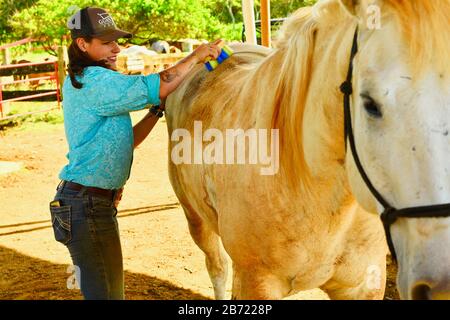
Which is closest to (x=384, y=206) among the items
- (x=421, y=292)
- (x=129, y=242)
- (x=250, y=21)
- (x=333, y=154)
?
(x=421, y=292)

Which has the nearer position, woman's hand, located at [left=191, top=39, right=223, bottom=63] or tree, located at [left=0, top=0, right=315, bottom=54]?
woman's hand, located at [left=191, top=39, right=223, bottom=63]

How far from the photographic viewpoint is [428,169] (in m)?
1.32

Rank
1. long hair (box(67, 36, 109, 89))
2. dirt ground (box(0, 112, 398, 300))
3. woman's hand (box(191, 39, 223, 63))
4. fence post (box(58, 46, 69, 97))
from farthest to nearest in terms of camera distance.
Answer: fence post (box(58, 46, 69, 97)) → dirt ground (box(0, 112, 398, 300)) → woman's hand (box(191, 39, 223, 63)) → long hair (box(67, 36, 109, 89))

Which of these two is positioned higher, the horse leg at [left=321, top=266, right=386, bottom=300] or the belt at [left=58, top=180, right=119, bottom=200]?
the belt at [left=58, top=180, right=119, bottom=200]

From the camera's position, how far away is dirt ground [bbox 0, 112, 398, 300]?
156 inches

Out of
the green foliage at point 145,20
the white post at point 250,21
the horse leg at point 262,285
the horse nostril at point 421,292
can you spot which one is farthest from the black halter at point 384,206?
the green foliage at point 145,20

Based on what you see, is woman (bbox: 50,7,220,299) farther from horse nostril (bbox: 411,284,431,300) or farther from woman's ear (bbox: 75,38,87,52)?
horse nostril (bbox: 411,284,431,300)

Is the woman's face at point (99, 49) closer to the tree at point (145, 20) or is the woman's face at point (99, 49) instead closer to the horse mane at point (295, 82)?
the horse mane at point (295, 82)

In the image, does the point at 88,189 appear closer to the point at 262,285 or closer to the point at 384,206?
the point at 262,285

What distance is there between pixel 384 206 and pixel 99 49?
1462 millimetres

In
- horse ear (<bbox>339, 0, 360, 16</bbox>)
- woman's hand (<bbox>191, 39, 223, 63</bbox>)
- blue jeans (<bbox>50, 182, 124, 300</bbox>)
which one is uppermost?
horse ear (<bbox>339, 0, 360, 16</bbox>)

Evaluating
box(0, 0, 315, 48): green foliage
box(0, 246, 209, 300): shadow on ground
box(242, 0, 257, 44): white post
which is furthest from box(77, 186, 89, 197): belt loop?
box(0, 0, 315, 48): green foliage

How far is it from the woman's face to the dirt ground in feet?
6.55

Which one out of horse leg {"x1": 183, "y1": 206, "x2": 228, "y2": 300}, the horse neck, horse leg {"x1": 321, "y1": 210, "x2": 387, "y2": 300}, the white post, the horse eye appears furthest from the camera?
the white post
